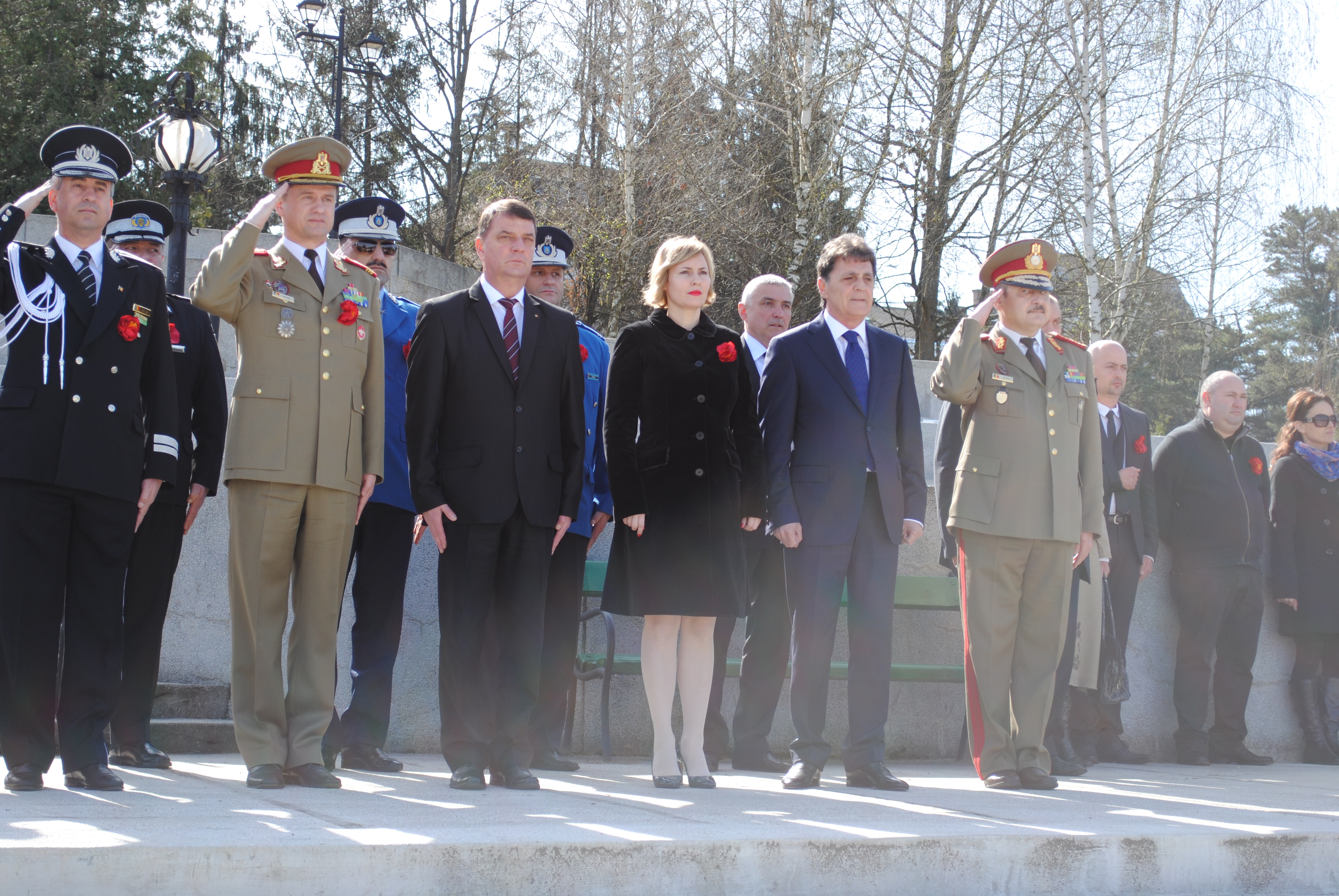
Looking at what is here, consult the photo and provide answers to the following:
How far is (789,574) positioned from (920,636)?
208 cm

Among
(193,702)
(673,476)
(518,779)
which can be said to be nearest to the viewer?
(518,779)

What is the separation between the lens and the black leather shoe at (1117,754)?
6.98 meters

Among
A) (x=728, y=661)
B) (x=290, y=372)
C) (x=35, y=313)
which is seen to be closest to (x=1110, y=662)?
(x=728, y=661)

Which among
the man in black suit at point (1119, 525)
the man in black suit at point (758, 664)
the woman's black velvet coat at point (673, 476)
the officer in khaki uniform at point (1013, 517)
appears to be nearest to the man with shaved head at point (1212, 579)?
the man in black suit at point (1119, 525)

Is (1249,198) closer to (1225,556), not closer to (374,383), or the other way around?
(1225,556)

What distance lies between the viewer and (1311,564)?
779 cm

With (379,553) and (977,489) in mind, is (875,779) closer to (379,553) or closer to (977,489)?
(977,489)

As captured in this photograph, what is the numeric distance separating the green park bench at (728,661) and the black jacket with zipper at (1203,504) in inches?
57.5

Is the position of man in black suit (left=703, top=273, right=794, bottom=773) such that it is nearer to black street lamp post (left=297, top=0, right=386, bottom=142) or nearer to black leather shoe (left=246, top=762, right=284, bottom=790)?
black leather shoe (left=246, top=762, right=284, bottom=790)

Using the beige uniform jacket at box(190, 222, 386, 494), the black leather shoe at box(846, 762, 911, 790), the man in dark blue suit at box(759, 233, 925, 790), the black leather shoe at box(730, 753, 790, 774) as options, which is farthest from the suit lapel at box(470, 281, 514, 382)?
the black leather shoe at box(730, 753, 790, 774)

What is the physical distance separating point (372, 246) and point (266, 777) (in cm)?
241

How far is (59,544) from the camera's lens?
435 cm

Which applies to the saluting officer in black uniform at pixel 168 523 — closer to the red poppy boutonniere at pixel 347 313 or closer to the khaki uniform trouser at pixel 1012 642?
the red poppy boutonniere at pixel 347 313

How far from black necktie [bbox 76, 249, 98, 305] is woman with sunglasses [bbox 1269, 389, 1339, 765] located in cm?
678
